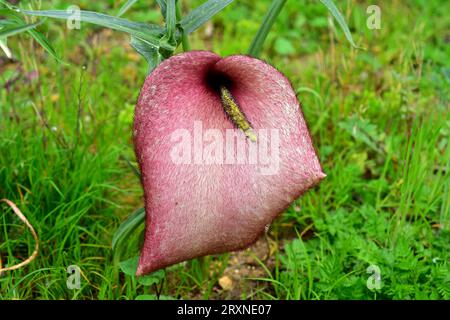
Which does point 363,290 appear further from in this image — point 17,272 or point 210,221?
point 17,272

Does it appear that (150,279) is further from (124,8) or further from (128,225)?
(124,8)

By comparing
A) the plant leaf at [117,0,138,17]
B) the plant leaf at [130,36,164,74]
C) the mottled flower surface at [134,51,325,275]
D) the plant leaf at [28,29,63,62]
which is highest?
the plant leaf at [117,0,138,17]

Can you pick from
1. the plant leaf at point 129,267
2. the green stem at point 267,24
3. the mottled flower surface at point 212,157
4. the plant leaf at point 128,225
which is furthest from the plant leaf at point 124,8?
the plant leaf at point 129,267

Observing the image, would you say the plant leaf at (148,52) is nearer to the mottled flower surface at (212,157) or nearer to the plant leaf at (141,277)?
the mottled flower surface at (212,157)

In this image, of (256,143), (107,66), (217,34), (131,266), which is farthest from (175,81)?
(217,34)

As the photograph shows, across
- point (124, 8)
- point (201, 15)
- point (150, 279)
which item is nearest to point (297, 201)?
point (150, 279)

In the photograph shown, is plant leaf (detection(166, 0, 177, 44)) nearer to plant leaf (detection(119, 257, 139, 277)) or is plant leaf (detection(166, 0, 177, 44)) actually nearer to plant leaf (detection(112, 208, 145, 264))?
plant leaf (detection(112, 208, 145, 264))

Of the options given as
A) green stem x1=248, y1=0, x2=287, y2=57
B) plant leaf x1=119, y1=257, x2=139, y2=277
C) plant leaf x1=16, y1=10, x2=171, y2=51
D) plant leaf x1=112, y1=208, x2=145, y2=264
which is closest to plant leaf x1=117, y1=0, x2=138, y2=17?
plant leaf x1=16, y1=10, x2=171, y2=51
